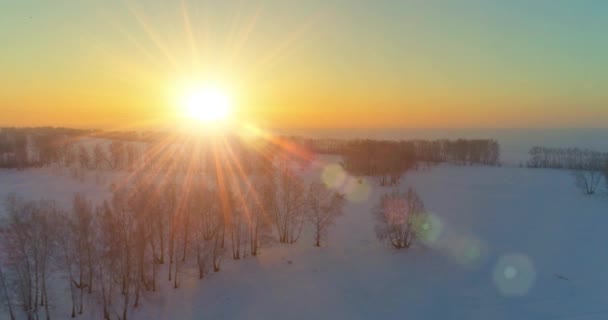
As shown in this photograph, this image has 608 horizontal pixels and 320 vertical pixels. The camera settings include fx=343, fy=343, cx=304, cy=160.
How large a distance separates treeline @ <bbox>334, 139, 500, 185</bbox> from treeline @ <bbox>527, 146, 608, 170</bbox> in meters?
10.5

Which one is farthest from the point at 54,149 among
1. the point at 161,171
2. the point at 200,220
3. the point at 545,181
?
the point at 545,181

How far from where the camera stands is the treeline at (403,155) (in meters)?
59.8

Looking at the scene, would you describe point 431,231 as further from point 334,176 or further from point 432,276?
point 334,176

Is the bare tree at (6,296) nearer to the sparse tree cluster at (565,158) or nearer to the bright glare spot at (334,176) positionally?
Answer: the bright glare spot at (334,176)

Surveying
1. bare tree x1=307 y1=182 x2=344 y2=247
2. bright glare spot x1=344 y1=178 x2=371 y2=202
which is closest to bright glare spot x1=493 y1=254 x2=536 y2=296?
bare tree x1=307 y1=182 x2=344 y2=247

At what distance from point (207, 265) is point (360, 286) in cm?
1080

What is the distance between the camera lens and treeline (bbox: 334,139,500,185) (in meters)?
59.8

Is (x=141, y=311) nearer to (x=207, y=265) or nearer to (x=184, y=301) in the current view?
(x=184, y=301)

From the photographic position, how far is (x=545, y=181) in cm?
5934

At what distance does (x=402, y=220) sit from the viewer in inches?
1099

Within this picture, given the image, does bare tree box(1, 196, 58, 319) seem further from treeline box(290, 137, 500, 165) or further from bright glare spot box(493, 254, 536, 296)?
treeline box(290, 137, 500, 165)

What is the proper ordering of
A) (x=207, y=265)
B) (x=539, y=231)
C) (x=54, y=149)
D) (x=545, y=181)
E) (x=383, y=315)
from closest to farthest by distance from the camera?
(x=383, y=315) → (x=207, y=265) → (x=539, y=231) → (x=545, y=181) → (x=54, y=149)

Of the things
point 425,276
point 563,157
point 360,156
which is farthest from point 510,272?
point 563,157

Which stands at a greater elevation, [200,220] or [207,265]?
[200,220]
